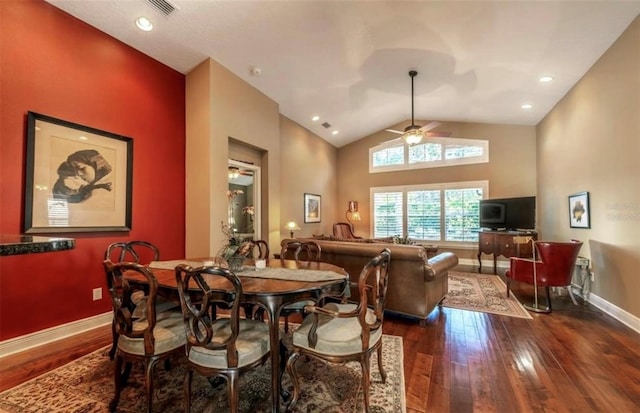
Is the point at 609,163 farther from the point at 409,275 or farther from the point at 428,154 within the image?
the point at 428,154

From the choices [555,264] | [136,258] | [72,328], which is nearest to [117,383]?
[136,258]

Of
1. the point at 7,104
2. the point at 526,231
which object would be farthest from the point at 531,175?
the point at 7,104

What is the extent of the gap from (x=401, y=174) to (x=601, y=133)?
446 cm

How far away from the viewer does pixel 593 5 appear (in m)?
2.80

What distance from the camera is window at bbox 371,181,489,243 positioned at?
708 cm

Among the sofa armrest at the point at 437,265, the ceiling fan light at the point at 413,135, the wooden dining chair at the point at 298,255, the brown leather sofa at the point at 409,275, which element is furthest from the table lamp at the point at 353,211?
the brown leather sofa at the point at 409,275

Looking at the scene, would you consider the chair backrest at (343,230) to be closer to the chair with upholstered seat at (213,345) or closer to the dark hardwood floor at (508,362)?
the dark hardwood floor at (508,362)

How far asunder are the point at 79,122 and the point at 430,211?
729 centimetres

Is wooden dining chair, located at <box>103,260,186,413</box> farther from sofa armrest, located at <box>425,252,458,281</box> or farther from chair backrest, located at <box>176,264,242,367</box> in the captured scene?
sofa armrest, located at <box>425,252,458,281</box>

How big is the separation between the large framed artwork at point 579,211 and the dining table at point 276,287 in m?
4.07

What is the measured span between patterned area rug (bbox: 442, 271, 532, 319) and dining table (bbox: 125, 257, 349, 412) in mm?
2632

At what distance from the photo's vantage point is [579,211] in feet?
14.0

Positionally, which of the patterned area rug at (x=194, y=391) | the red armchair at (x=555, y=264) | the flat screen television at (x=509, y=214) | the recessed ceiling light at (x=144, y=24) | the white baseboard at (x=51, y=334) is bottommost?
the patterned area rug at (x=194, y=391)

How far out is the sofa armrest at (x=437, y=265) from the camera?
128 inches
